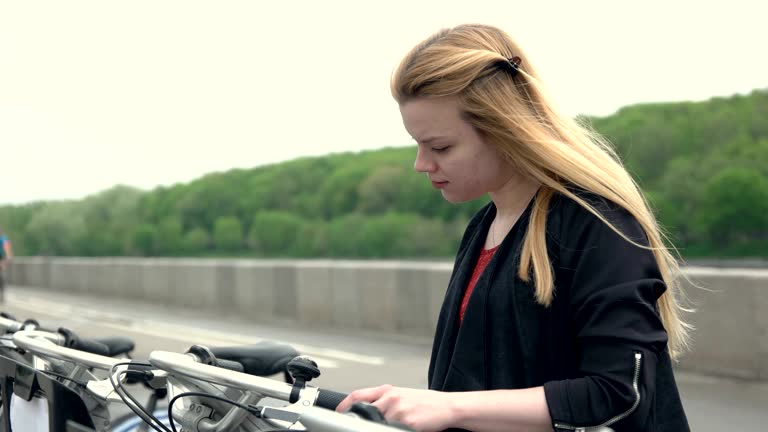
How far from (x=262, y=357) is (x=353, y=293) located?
11490 millimetres

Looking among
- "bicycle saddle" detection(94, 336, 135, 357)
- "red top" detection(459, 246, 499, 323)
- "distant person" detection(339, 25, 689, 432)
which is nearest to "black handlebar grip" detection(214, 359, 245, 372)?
"distant person" detection(339, 25, 689, 432)

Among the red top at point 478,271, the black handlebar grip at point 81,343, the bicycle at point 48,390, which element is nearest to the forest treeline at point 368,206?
the black handlebar grip at point 81,343

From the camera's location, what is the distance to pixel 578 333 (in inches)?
74.5

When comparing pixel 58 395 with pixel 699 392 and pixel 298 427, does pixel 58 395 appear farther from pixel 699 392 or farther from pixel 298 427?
pixel 699 392

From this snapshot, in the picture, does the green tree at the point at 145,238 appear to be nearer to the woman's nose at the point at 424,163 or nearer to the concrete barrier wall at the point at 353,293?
the concrete barrier wall at the point at 353,293

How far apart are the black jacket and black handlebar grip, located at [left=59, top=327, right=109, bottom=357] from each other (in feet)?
4.47

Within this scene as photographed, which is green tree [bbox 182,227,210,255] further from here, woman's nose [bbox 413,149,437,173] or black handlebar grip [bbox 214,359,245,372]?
woman's nose [bbox 413,149,437,173]

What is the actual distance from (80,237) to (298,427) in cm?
1108

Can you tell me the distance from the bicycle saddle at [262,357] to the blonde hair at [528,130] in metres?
0.99

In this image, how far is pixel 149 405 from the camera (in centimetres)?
336

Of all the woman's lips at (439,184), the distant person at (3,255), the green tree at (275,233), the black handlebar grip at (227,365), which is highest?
the woman's lips at (439,184)

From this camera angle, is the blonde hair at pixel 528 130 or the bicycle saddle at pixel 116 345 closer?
the blonde hair at pixel 528 130

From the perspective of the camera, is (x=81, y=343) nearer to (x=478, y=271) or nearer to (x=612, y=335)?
(x=478, y=271)

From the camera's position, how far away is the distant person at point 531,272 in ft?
5.92
